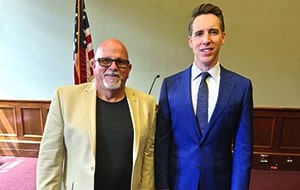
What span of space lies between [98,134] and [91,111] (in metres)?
0.13

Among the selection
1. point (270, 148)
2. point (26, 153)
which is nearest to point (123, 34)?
point (26, 153)

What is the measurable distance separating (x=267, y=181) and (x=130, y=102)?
8.47 ft

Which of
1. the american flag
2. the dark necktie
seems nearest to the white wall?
the american flag

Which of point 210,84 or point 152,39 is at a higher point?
point 152,39

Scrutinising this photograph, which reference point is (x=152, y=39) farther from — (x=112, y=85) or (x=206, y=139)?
(x=206, y=139)

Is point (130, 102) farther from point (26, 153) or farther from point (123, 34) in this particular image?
point (26, 153)

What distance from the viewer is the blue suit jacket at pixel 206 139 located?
54.9 inches

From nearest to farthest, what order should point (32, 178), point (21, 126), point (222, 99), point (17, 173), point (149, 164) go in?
point (222, 99) → point (149, 164) → point (32, 178) → point (17, 173) → point (21, 126)

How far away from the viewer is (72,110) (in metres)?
1.44

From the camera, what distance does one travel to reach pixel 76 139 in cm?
143

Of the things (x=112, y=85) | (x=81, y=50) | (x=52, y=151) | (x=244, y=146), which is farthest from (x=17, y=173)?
(x=244, y=146)

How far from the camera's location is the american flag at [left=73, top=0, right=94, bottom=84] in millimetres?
3023

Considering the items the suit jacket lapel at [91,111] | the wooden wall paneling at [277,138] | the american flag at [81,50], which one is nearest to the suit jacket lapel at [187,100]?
the suit jacket lapel at [91,111]

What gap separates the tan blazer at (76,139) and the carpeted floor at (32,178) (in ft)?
6.17
